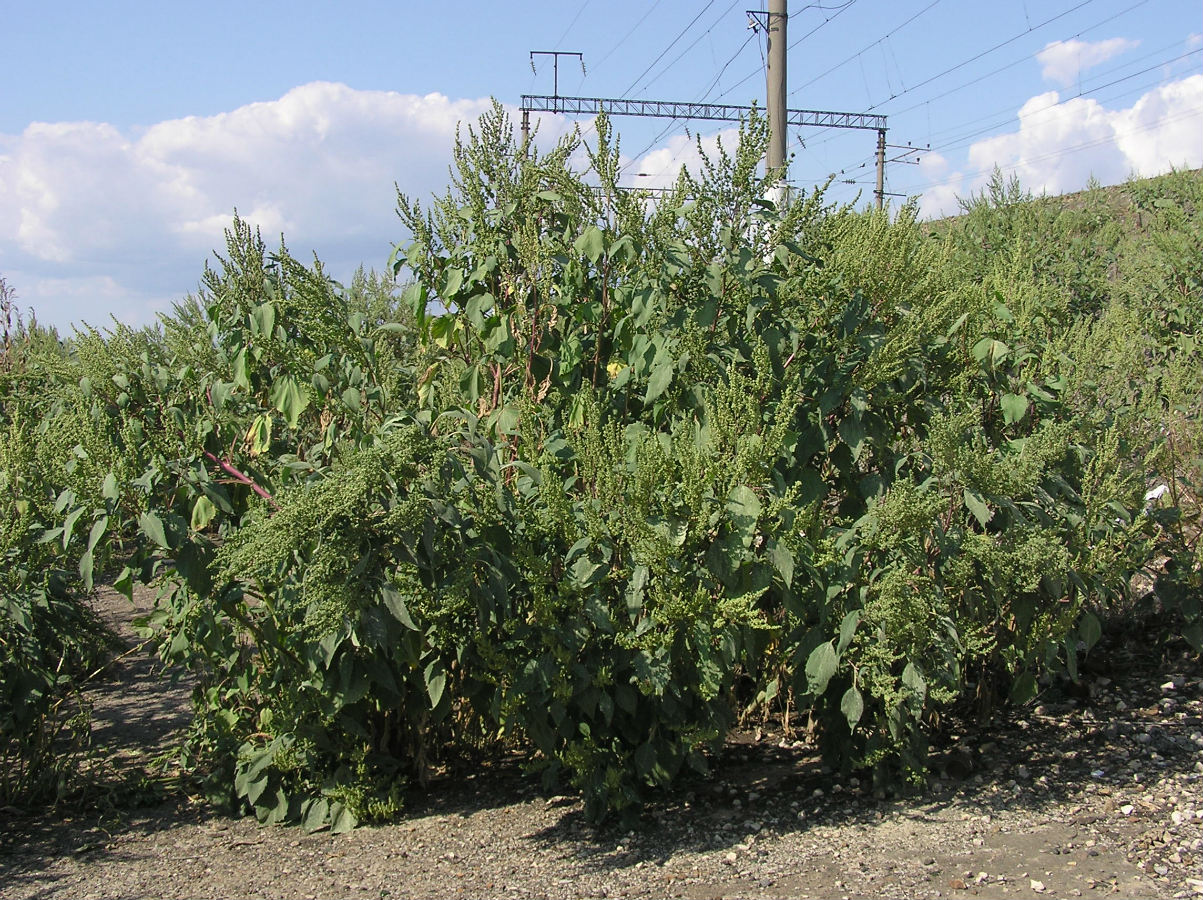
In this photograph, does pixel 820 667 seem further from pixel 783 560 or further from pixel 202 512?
pixel 202 512

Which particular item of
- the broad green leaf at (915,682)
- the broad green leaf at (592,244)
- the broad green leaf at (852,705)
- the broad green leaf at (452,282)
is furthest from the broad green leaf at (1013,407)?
the broad green leaf at (452,282)

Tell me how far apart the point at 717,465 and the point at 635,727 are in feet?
2.89

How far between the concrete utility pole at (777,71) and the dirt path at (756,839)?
5496mm

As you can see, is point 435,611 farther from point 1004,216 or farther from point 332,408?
point 1004,216

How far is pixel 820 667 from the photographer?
8.85 feet

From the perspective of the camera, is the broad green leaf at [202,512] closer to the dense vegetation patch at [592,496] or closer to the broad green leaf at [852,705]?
the dense vegetation patch at [592,496]

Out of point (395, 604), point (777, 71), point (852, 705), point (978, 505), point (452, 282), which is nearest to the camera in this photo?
point (395, 604)

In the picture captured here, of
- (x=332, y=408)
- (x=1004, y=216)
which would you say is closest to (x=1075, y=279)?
(x=1004, y=216)

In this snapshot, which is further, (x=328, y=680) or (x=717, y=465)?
(x=328, y=680)

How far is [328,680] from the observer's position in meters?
2.75

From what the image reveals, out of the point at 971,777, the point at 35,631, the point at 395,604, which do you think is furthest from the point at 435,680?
the point at 971,777

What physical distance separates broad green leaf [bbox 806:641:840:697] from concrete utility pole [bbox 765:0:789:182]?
584cm

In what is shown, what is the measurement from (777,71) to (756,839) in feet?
22.0

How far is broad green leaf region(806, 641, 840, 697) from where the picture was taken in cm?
268
